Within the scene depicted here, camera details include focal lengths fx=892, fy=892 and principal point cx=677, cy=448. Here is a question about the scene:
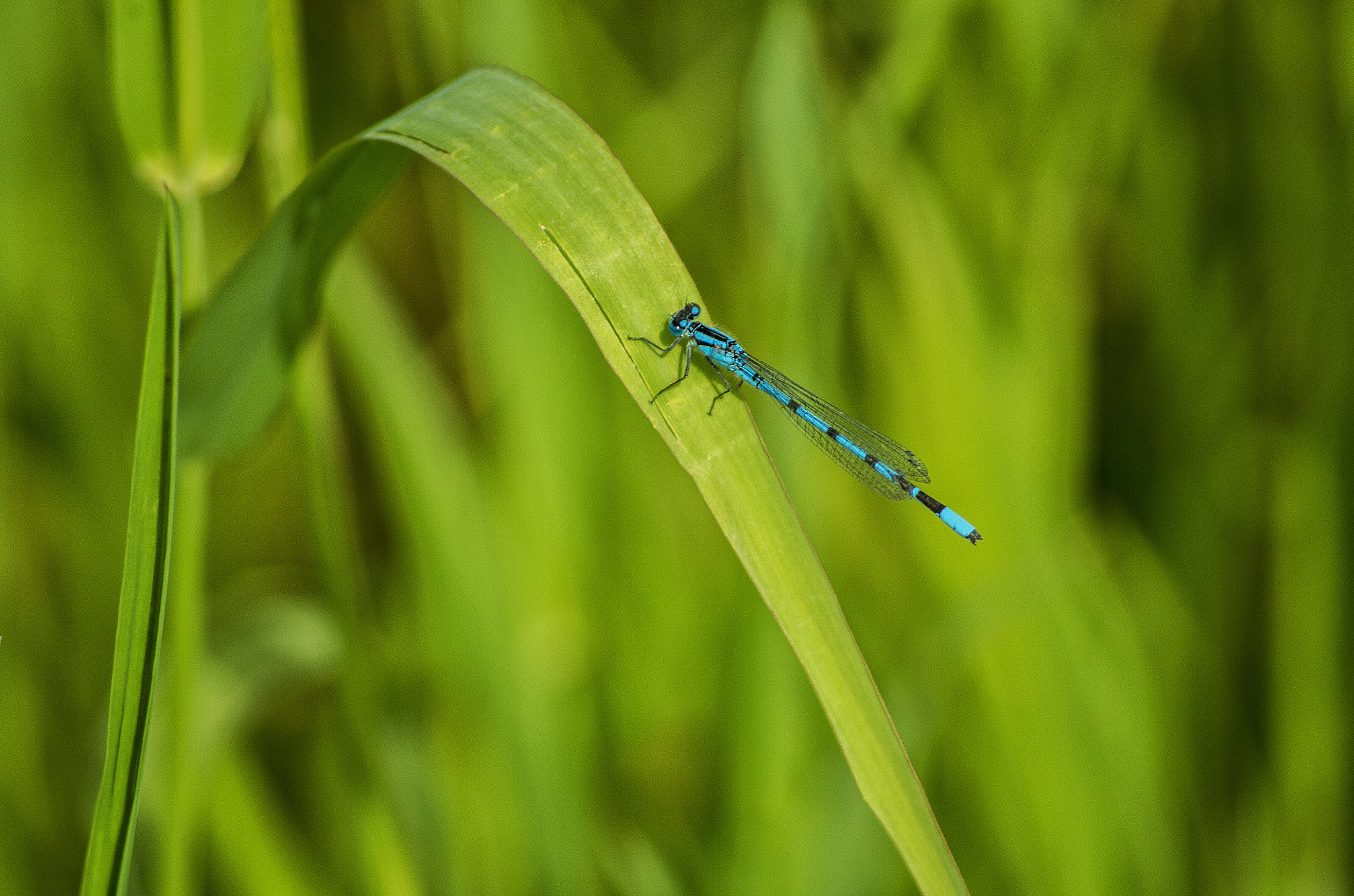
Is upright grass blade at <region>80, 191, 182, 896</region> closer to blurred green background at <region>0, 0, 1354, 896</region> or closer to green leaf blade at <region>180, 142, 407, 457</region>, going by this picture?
green leaf blade at <region>180, 142, 407, 457</region>

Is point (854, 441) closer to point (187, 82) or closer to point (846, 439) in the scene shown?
point (846, 439)

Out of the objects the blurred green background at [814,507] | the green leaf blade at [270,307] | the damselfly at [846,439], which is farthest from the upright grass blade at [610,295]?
the damselfly at [846,439]

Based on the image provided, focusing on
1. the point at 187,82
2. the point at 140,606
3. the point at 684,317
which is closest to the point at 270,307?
the point at 187,82

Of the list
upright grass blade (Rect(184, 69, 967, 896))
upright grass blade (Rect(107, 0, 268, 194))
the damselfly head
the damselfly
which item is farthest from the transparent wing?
upright grass blade (Rect(107, 0, 268, 194))

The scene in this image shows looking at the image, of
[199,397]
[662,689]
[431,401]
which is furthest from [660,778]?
[199,397]

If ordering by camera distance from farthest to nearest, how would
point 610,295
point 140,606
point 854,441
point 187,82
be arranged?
point 854,441 → point 187,82 → point 610,295 → point 140,606

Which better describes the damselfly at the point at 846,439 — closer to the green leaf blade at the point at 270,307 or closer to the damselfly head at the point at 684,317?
the damselfly head at the point at 684,317

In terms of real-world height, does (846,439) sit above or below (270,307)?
below
